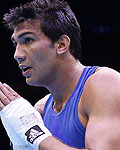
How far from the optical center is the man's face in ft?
5.70

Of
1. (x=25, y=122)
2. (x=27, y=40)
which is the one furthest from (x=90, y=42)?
(x=25, y=122)

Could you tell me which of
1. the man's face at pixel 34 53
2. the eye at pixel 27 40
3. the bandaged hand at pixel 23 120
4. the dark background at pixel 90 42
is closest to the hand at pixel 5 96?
the bandaged hand at pixel 23 120

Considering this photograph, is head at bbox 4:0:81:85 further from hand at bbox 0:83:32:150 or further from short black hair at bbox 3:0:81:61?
hand at bbox 0:83:32:150

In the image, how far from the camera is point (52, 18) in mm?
1819

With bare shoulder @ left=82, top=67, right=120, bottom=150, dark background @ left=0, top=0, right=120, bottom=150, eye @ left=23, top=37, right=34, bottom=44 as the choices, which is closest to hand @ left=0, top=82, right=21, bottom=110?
eye @ left=23, top=37, right=34, bottom=44

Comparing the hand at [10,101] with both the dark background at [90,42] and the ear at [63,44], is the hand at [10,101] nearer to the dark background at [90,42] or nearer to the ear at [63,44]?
the ear at [63,44]

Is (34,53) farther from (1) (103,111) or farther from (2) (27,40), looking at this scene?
(1) (103,111)

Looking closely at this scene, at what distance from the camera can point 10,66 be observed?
3953 millimetres

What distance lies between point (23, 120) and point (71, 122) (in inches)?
9.2

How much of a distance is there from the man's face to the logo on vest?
31 centimetres

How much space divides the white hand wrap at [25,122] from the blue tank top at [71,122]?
0.14m

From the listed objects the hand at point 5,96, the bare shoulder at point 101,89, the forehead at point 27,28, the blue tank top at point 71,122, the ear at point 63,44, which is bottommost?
the blue tank top at point 71,122

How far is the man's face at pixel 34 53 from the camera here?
1.74m

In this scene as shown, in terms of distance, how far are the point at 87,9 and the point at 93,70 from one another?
7.15ft
